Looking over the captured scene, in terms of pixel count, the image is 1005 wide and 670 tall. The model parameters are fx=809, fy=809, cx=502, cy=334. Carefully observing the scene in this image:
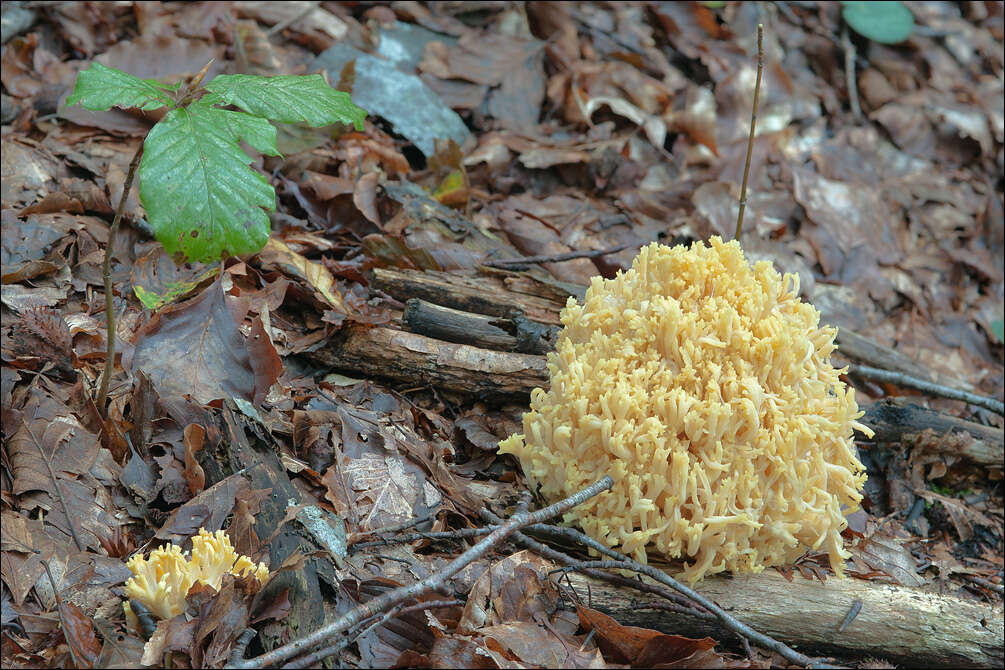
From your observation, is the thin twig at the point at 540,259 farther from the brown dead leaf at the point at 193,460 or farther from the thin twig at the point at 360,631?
the thin twig at the point at 360,631

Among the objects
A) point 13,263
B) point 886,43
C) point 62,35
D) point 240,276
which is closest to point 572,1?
point 886,43

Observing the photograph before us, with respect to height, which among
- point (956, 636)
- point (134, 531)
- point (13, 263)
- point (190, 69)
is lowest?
point (956, 636)

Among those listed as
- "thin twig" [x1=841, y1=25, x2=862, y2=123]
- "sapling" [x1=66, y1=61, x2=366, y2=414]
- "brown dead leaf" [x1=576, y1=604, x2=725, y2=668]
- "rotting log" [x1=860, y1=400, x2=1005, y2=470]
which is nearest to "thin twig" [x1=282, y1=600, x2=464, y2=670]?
"brown dead leaf" [x1=576, y1=604, x2=725, y2=668]

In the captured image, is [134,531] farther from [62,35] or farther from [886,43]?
[886,43]

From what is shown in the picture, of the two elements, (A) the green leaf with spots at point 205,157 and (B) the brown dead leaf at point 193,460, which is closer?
(A) the green leaf with spots at point 205,157

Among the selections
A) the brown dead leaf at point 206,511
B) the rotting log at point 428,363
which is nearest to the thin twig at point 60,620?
the brown dead leaf at point 206,511

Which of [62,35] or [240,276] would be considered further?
[62,35]
